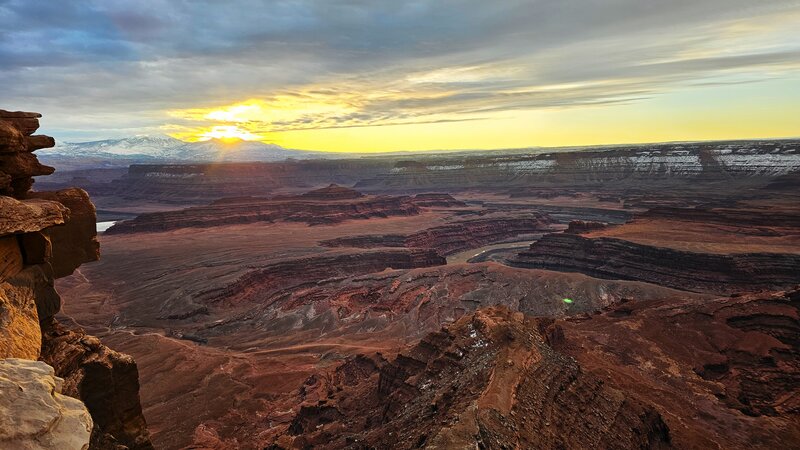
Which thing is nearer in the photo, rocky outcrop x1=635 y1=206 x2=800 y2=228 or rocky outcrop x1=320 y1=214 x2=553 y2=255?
rocky outcrop x1=635 y1=206 x2=800 y2=228

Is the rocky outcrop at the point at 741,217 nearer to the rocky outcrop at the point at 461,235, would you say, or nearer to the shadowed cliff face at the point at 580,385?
the rocky outcrop at the point at 461,235

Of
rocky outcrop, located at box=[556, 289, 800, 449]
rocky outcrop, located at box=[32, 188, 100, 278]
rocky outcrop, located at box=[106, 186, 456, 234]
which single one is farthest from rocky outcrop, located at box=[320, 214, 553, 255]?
rocky outcrop, located at box=[32, 188, 100, 278]

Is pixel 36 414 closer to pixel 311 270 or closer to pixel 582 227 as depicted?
pixel 311 270

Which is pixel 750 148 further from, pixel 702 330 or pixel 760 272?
pixel 702 330

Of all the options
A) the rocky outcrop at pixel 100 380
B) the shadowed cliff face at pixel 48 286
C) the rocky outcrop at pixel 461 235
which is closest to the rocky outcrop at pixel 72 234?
the shadowed cliff face at pixel 48 286

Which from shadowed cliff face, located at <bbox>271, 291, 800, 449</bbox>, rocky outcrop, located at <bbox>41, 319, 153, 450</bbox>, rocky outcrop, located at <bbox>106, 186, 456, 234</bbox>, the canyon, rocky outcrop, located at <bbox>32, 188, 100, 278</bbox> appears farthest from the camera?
rocky outcrop, located at <bbox>106, 186, 456, 234</bbox>

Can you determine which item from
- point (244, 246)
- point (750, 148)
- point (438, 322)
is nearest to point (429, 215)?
point (244, 246)

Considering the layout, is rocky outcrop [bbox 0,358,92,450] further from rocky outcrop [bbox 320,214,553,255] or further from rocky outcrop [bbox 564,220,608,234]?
rocky outcrop [bbox 564,220,608,234]
